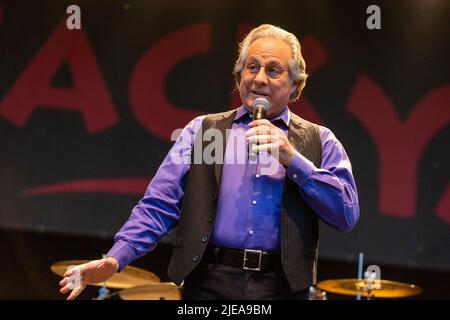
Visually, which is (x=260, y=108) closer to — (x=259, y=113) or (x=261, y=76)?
(x=259, y=113)

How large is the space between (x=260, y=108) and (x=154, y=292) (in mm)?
2242

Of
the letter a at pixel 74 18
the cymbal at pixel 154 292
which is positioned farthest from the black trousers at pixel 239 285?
the letter a at pixel 74 18

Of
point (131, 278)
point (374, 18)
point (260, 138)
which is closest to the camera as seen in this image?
point (260, 138)

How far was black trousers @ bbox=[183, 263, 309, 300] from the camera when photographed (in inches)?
83.4

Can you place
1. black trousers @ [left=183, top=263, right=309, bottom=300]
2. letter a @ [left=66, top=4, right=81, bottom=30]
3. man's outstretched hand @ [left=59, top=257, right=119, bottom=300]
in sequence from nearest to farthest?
man's outstretched hand @ [left=59, top=257, right=119, bottom=300], black trousers @ [left=183, top=263, right=309, bottom=300], letter a @ [left=66, top=4, right=81, bottom=30]

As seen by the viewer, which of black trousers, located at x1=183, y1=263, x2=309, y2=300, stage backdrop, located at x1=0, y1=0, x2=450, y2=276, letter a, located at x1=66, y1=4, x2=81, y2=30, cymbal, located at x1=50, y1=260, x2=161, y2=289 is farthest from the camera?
letter a, located at x1=66, y1=4, x2=81, y2=30

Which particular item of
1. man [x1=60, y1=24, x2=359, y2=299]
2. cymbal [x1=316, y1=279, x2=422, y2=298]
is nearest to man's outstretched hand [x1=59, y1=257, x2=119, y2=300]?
man [x1=60, y1=24, x2=359, y2=299]

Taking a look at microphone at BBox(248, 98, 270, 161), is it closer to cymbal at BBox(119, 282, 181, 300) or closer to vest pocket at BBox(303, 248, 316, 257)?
vest pocket at BBox(303, 248, 316, 257)

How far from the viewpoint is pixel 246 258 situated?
213 centimetres

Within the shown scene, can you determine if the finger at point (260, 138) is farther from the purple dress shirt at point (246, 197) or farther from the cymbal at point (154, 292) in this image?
the cymbal at point (154, 292)

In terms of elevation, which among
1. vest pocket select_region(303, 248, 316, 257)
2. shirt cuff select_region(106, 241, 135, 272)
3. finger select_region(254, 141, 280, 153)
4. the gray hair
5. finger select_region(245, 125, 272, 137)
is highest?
the gray hair

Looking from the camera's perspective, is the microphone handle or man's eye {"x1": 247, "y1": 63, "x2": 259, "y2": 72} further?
man's eye {"x1": 247, "y1": 63, "x2": 259, "y2": 72}

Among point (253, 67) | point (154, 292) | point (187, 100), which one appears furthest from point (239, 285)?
point (187, 100)

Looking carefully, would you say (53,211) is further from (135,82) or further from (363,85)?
(363,85)
